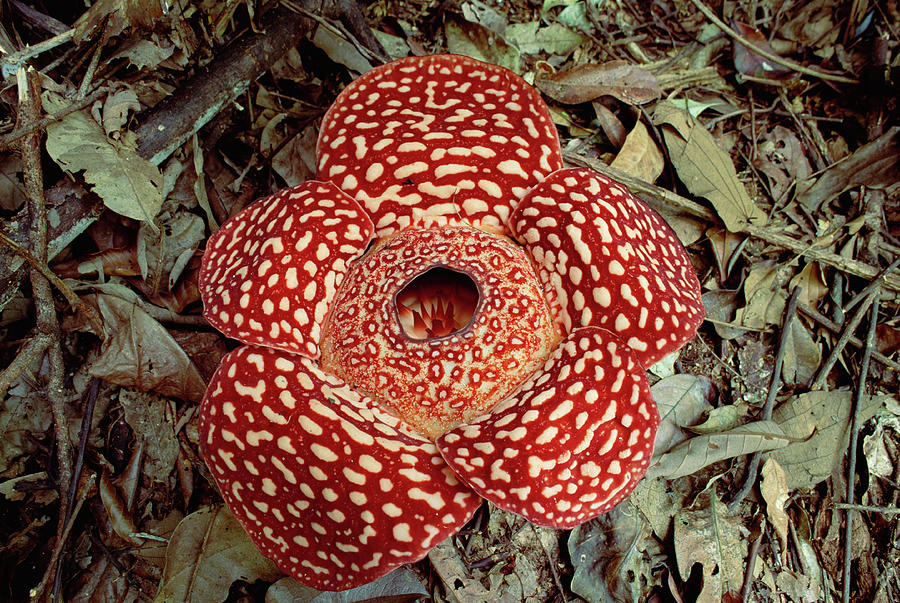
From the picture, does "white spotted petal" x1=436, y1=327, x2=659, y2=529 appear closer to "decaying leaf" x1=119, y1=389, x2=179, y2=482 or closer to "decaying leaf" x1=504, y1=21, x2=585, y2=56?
"decaying leaf" x1=119, y1=389, x2=179, y2=482

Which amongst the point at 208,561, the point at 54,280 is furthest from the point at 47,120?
the point at 208,561

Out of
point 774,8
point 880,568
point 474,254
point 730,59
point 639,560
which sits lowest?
point 880,568

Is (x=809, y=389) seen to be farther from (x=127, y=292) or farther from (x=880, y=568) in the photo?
(x=127, y=292)

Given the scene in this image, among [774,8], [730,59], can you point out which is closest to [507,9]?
[730,59]

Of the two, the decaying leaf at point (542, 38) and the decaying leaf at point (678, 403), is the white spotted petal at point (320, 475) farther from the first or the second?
the decaying leaf at point (542, 38)

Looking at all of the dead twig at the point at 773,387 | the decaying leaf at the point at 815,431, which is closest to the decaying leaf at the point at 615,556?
the dead twig at the point at 773,387

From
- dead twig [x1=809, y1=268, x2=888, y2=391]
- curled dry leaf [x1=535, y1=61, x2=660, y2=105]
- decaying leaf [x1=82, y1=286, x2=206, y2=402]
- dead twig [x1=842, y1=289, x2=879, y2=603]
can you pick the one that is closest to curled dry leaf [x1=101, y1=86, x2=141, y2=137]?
decaying leaf [x1=82, y1=286, x2=206, y2=402]
